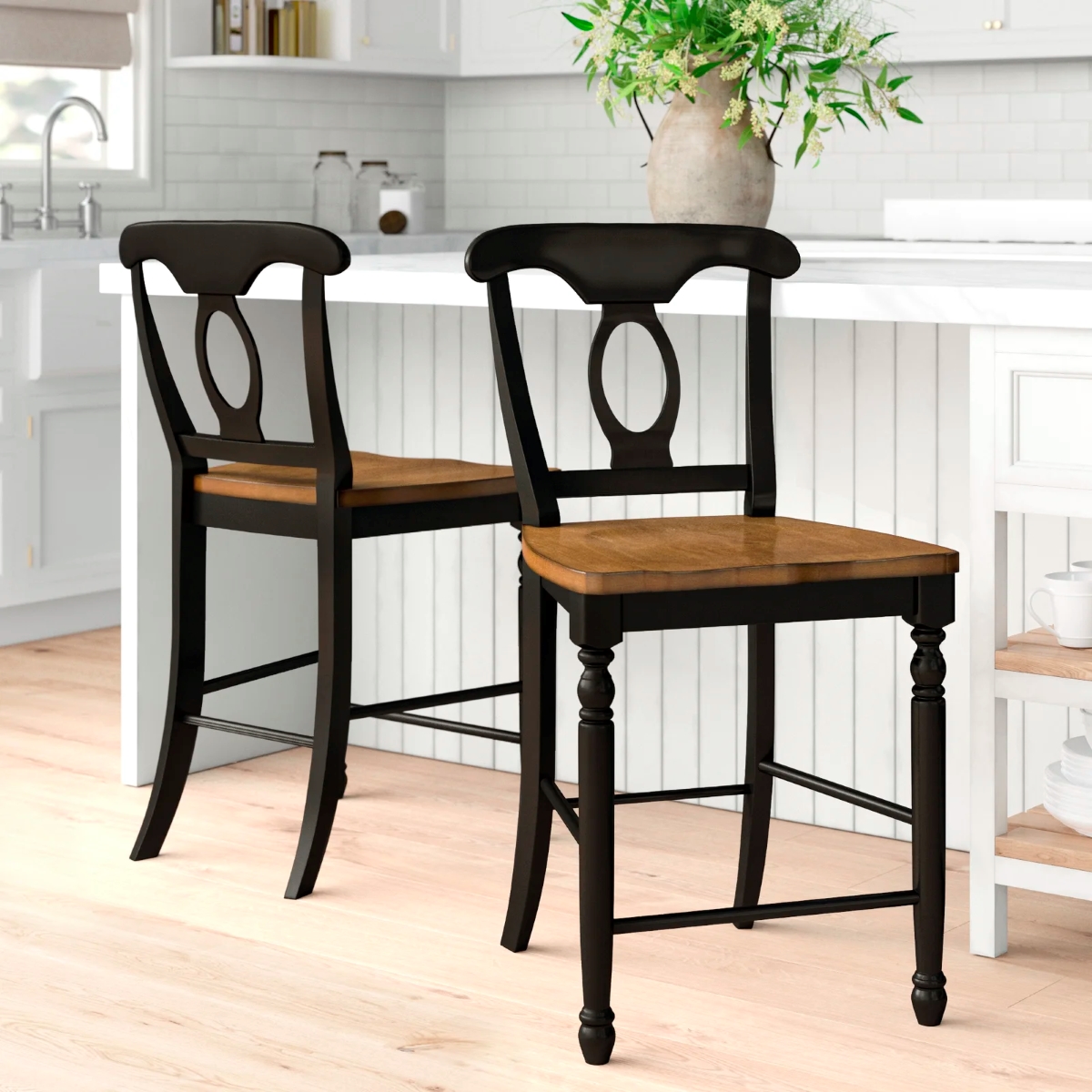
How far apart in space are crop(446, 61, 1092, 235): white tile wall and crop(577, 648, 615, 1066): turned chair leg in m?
3.79

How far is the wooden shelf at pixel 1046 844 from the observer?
7.49ft

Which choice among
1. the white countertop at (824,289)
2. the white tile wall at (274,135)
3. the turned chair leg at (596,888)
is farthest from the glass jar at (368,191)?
the turned chair leg at (596,888)

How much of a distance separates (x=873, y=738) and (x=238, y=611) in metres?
1.25

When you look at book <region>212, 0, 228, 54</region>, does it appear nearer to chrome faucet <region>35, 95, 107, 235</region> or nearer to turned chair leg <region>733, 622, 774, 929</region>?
chrome faucet <region>35, 95, 107, 235</region>

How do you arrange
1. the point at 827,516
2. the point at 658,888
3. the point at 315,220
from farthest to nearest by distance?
the point at 315,220 → the point at 827,516 → the point at 658,888

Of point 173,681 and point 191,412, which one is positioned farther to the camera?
point 191,412

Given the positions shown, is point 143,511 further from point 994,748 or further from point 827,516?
point 994,748

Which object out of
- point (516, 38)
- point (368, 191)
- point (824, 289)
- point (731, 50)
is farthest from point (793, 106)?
point (516, 38)

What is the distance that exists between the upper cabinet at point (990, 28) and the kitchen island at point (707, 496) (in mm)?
1649

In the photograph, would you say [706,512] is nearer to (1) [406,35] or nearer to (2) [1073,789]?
(2) [1073,789]

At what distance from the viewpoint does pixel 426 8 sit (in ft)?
19.6

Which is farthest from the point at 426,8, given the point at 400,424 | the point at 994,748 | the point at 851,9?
the point at 994,748

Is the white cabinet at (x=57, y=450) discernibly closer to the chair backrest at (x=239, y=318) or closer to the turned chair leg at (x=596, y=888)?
the chair backrest at (x=239, y=318)

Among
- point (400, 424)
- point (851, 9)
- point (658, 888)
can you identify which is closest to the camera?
point (658, 888)
